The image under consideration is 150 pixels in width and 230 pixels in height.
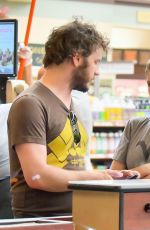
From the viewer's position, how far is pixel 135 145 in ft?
9.04

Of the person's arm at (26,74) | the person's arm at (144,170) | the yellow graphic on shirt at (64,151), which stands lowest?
the person's arm at (144,170)

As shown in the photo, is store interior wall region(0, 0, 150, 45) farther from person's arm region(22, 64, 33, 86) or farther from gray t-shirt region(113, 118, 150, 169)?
gray t-shirt region(113, 118, 150, 169)

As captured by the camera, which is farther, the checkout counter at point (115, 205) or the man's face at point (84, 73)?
the man's face at point (84, 73)

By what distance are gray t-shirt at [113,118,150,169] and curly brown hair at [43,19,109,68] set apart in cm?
52

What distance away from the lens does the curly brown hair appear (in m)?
2.45

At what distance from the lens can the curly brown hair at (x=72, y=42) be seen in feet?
8.02

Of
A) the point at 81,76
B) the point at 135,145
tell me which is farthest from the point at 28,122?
the point at 135,145

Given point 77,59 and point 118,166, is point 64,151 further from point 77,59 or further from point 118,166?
point 118,166

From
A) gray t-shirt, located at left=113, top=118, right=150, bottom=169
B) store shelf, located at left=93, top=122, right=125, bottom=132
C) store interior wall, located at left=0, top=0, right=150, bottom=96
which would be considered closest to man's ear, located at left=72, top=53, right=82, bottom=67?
gray t-shirt, located at left=113, top=118, right=150, bottom=169

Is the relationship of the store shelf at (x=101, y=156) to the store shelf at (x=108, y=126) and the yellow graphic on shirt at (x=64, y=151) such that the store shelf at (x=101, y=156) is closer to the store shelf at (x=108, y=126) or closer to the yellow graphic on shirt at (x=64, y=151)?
the store shelf at (x=108, y=126)

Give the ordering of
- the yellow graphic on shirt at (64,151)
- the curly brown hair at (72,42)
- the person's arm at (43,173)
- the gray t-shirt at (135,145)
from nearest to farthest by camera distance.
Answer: the person's arm at (43,173), the yellow graphic on shirt at (64,151), the curly brown hair at (72,42), the gray t-shirt at (135,145)

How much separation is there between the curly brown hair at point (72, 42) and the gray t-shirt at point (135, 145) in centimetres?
52

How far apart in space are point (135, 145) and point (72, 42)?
644 mm

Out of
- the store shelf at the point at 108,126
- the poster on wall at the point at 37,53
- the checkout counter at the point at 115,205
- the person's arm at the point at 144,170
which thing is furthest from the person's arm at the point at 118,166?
the poster on wall at the point at 37,53
